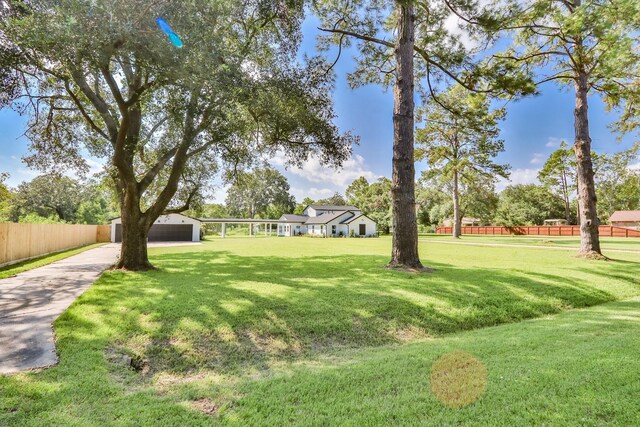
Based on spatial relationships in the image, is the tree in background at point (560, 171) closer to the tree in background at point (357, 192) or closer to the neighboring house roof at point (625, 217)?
the neighboring house roof at point (625, 217)

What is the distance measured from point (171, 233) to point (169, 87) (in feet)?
92.6

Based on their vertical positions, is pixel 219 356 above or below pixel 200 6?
below

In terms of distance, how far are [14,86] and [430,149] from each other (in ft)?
92.2

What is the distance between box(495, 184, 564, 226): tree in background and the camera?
5072 cm

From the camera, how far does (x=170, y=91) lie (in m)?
7.87

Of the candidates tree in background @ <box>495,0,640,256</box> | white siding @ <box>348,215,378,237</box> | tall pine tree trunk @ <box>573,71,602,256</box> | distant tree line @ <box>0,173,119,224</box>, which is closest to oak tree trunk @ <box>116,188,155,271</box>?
tree in background @ <box>495,0,640,256</box>

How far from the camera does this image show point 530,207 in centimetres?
5162

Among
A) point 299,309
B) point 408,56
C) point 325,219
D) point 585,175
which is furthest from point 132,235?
point 325,219

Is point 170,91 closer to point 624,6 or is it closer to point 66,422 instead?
point 66,422

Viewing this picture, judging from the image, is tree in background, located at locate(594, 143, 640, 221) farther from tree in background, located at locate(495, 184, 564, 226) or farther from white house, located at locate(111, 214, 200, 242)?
white house, located at locate(111, 214, 200, 242)

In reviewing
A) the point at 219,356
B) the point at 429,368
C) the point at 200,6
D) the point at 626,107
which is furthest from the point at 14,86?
the point at 626,107

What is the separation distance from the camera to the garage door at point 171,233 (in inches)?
1288

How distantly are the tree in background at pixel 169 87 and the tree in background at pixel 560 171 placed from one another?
39281 millimetres

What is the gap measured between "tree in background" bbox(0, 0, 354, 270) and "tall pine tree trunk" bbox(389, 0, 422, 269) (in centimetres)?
231
